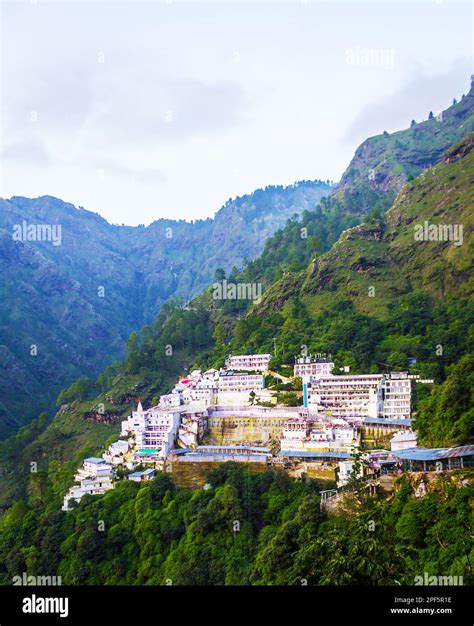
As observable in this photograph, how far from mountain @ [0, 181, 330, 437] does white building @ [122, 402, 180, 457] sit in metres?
23.8

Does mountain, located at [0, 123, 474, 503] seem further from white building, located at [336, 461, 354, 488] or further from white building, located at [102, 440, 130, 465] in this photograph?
white building, located at [336, 461, 354, 488]

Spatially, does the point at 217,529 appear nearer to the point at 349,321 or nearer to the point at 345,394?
the point at 345,394

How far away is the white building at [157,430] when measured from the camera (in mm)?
28500

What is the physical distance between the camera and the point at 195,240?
5217 inches

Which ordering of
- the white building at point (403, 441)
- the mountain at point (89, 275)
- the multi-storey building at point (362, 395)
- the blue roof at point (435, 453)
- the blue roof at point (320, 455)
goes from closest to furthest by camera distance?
the blue roof at point (435, 453), the white building at point (403, 441), the blue roof at point (320, 455), the multi-storey building at point (362, 395), the mountain at point (89, 275)

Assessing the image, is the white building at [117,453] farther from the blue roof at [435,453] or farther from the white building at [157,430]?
the blue roof at [435,453]

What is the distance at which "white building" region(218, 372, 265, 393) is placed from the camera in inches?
1307

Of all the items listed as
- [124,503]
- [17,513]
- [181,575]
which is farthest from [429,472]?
[17,513]

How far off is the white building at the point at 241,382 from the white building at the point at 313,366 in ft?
7.22

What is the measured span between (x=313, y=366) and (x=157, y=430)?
9.29 metres

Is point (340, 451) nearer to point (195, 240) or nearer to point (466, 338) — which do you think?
point (466, 338)

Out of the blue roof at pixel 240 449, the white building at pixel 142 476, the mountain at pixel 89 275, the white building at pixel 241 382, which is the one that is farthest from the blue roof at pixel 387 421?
the mountain at pixel 89 275

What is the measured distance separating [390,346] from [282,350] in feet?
22.6

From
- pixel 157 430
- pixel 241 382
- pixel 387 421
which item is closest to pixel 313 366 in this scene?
pixel 241 382
